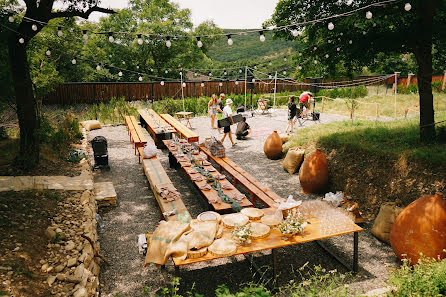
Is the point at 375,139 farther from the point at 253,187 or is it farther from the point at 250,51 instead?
the point at 250,51

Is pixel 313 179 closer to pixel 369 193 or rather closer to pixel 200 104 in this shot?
pixel 369 193

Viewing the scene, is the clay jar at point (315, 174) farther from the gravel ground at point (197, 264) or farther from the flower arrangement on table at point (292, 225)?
the flower arrangement on table at point (292, 225)

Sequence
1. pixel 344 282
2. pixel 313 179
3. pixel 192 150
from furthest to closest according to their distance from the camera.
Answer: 1. pixel 192 150
2. pixel 313 179
3. pixel 344 282

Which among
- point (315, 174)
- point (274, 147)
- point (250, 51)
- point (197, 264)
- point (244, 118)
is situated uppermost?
point (250, 51)

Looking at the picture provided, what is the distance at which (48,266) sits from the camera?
3.94m

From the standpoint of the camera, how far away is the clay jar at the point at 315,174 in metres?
7.29

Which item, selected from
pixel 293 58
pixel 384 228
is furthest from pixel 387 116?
pixel 384 228

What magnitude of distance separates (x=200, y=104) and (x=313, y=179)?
41.7 feet

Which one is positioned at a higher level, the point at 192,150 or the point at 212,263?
the point at 192,150

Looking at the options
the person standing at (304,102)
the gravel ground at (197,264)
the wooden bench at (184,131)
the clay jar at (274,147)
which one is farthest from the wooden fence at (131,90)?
the gravel ground at (197,264)

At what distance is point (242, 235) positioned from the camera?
13.7 ft

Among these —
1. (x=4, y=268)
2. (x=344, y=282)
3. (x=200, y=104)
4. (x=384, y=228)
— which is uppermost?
(x=200, y=104)

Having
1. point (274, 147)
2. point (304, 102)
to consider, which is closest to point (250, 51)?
point (304, 102)

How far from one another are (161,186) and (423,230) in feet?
14.6
